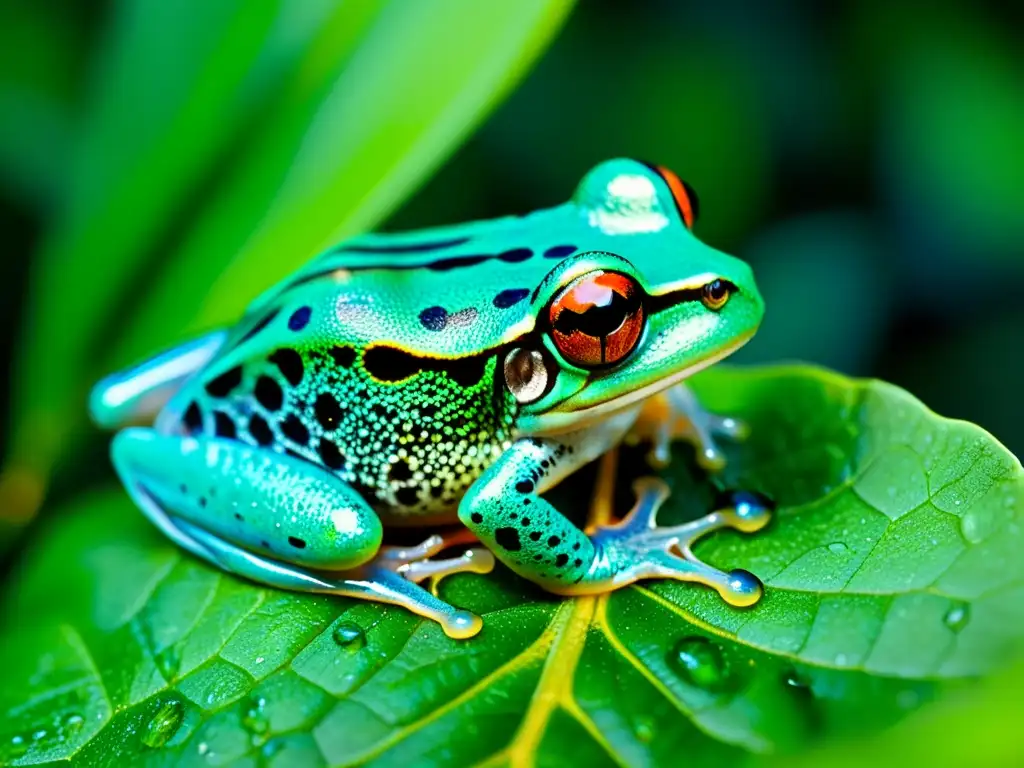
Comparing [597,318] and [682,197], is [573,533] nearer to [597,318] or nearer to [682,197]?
[597,318]

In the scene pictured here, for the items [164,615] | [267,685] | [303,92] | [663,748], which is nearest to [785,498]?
[663,748]

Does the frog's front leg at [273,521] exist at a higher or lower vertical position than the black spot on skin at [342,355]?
lower

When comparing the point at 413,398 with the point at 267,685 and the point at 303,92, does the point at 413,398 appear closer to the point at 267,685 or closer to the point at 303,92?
the point at 267,685

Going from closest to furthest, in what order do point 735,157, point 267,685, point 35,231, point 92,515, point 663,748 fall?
point 663,748 → point 267,685 → point 92,515 → point 35,231 → point 735,157

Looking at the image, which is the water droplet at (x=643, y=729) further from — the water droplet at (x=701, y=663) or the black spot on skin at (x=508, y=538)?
the black spot on skin at (x=508, y=538)


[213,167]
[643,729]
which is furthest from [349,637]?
[213,167]

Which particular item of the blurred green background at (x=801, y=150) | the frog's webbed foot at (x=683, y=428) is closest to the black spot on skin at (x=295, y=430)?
the frog's webbed foot at (x=683, y=428)

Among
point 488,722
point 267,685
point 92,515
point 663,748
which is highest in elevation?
point 663,748
